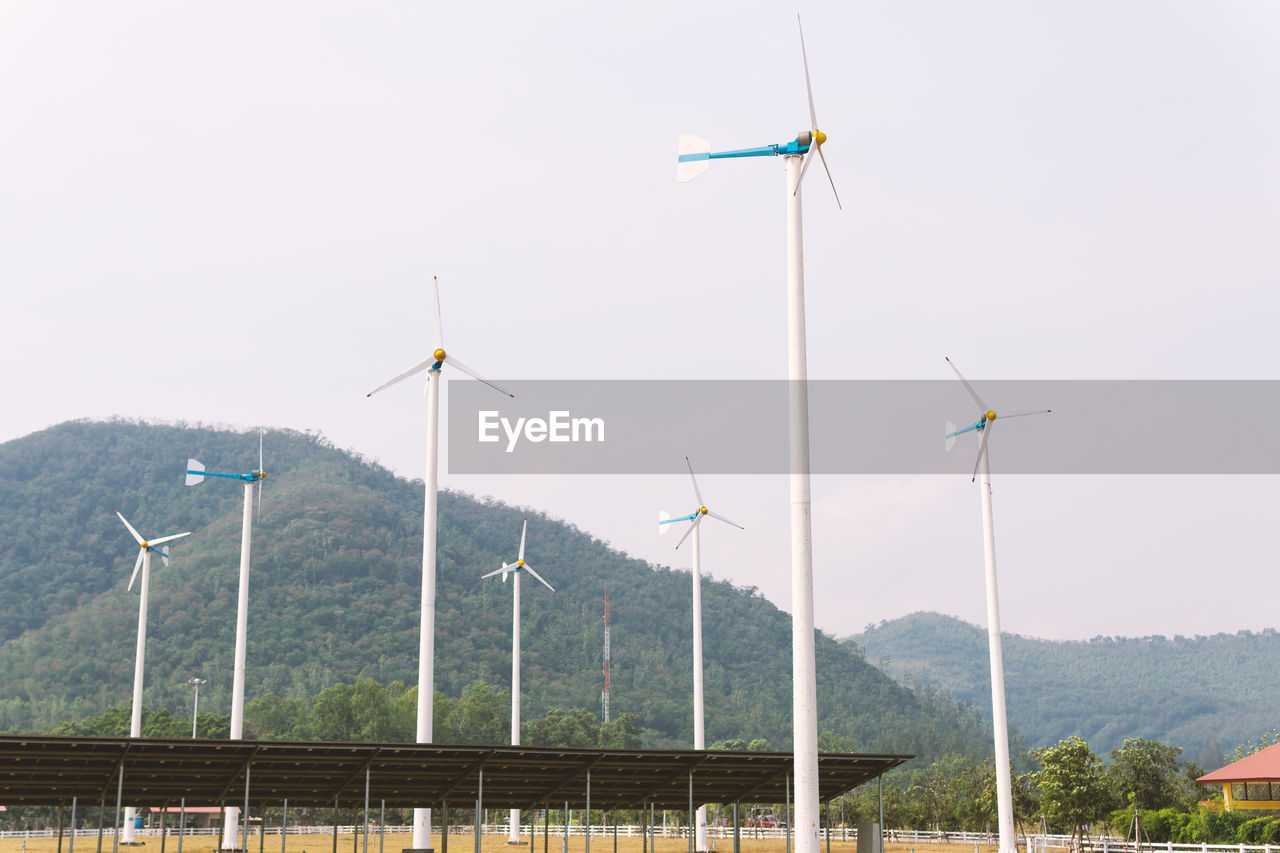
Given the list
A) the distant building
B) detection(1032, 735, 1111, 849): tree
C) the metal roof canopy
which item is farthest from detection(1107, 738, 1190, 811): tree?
the metal roof canopy

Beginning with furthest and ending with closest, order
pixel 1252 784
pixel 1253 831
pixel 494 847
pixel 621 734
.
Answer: pixel 621 734 → pixel 494 847 → pixel 1252 784 → pixel 1253 831

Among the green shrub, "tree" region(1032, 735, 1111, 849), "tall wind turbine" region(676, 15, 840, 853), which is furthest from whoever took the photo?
"tree" region(1032, 735, 1111, 849)

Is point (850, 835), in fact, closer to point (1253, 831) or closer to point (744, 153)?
point (1253, 831)

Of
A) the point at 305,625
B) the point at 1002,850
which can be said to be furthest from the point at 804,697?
the point at 305,625

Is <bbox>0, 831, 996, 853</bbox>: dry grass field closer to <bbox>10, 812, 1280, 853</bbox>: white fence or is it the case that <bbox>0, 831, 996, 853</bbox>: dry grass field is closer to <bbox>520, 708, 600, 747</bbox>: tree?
<bbox>10, 812, 1280, 853</bbox>: white fence

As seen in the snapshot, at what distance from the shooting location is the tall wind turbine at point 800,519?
2178cm

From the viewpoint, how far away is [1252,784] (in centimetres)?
5984

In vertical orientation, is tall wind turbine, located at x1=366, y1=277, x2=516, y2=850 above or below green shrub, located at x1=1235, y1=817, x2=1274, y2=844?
above

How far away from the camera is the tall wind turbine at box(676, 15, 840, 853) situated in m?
21.8

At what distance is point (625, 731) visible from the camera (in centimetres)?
12631

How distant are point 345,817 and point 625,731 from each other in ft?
106

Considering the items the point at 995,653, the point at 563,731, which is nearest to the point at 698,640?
the point at 995,653

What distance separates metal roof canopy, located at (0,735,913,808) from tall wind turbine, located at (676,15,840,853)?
10807 millimetres

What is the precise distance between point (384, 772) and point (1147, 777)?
5647cm
